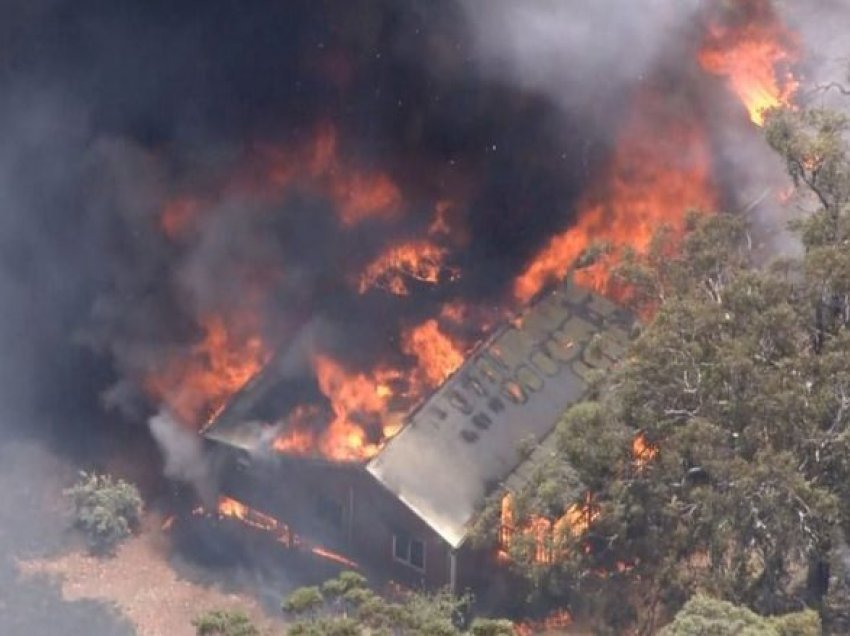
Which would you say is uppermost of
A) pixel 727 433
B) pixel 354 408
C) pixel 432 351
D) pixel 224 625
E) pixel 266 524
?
pixel 432 351

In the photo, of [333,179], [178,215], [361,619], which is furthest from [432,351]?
[361,619]

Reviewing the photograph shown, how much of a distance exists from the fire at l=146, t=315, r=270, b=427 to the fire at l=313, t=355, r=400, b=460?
10.6ft

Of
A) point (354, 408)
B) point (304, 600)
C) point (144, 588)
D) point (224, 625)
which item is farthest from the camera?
point (354, 408)

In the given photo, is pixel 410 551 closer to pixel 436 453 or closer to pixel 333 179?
pixel 436 453

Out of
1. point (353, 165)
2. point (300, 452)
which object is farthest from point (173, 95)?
point (300, 452)

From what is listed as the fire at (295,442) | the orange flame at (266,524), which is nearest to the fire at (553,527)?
the orange flame at (266,524)

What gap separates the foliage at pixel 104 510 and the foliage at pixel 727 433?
13205 mm

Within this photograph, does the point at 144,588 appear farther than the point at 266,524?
No

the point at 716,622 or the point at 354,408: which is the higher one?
the point at 354,408

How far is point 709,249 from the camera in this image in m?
24.2

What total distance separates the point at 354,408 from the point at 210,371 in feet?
20.4

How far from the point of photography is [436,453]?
1159 inches

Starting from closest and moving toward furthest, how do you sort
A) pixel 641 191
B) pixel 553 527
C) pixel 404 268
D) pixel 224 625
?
pixel 224 625, pixel 553 527, pixel 404 268, pixel 641 191

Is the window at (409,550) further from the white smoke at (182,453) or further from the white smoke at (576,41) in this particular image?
the white smoke at (576,41)
